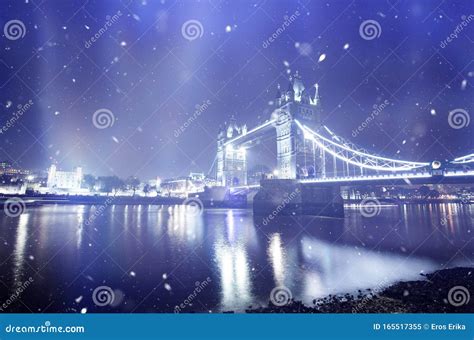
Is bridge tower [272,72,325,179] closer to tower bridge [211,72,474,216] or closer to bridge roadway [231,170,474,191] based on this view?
tower bridge [211,72,474,216]

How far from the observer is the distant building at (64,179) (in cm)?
9325

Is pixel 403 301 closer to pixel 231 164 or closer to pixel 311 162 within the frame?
pixel 311 162

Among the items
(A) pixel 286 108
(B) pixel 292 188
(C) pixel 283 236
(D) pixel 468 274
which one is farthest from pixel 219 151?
(D) pixel 468 274

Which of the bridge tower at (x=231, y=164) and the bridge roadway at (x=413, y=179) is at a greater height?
the bridge tower at (x=231, y=164)

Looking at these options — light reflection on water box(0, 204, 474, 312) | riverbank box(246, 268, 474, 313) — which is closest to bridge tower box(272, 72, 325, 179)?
light reflection on water box(0, 204, 474, 312)

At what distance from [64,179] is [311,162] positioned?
87.6 m

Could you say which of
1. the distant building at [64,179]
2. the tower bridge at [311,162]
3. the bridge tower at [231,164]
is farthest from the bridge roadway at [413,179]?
the distant building at [64,179]

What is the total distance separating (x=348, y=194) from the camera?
94562mm

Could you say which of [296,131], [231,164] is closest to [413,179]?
→ [296,131]

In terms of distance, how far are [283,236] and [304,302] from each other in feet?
46.6

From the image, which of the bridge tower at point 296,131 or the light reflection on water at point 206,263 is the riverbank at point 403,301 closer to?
the light reflection on water at point 206,263

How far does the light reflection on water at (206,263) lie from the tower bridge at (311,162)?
586 centimetres

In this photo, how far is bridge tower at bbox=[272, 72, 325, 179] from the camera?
151ft

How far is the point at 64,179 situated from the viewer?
96875 millimetres
